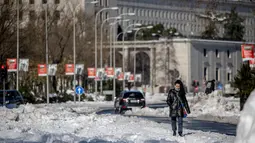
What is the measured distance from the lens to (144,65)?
461 ft

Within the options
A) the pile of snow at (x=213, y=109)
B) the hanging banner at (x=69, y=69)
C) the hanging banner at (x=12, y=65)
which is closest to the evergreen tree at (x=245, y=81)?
the pile of snow at (x=213, y=109)

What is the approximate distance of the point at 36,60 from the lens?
83.3 m

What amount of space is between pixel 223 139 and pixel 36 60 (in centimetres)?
6183

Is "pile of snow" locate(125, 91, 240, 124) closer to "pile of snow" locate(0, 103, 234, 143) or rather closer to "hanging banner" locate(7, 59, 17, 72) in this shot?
"pile of snow" locate(0, 103, 234, 143)

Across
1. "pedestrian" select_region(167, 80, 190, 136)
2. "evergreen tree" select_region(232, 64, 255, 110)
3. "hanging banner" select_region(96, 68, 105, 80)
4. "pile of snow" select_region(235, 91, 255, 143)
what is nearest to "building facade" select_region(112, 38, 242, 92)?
"hanging banner" select_region(96, 68, 105, 80)

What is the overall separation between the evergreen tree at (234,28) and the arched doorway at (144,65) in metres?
24.8

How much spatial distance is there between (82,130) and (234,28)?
14664cm

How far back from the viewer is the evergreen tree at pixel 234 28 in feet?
532

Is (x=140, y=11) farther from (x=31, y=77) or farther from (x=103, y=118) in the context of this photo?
(x=103, y=118)

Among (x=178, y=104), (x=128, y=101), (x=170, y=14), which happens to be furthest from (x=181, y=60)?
(x=178, y=104)

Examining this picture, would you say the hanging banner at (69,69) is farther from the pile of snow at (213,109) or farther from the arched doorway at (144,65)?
the arched doorway at (144,65)

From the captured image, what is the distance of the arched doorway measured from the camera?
138325 millimetres

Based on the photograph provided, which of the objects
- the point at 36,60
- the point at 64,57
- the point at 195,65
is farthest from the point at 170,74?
the point at 36,60

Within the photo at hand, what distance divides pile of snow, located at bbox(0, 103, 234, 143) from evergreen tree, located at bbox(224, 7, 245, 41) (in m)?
130
